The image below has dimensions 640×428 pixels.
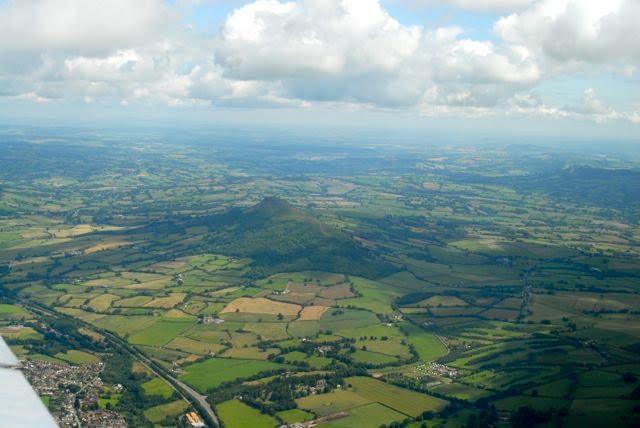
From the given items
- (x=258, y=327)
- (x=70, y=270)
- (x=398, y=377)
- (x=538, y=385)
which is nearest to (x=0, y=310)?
(x=70, y=270)

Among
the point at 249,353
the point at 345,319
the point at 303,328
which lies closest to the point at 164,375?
the point at 249,353

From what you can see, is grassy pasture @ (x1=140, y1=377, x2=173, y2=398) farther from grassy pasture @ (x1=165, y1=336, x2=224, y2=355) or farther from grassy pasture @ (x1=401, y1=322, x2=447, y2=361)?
grassy pasture @ (x1=401, y1=322, x2=447, y2=361)

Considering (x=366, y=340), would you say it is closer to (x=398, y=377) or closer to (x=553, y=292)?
(x=398, y=377)

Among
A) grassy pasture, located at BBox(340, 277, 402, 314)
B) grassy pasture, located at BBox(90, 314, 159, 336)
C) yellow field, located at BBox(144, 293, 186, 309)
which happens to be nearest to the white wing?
grassy pasture, located at BBox(90, 314, 159, 336)

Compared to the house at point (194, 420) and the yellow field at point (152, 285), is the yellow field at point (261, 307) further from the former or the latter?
the house at point (194, 420)

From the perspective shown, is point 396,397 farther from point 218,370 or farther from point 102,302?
point 102,302
